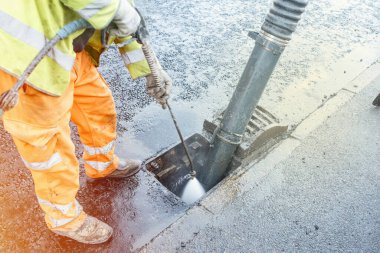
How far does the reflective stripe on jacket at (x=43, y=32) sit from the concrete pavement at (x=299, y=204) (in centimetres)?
135

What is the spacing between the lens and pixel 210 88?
4055mm

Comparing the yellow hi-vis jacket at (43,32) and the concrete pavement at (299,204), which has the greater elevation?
the yellow hi-vis jacket at (43,32)

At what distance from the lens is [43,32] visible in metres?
1.47

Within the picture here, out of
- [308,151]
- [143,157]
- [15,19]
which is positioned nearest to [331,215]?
[308,151]

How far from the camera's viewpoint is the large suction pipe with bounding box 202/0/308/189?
2213 mm

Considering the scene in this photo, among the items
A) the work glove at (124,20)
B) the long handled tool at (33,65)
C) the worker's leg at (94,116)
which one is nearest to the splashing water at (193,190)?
the worker's leg at (94,116)

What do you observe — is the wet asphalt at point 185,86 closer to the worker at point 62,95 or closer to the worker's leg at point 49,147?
the worker at point 62,95

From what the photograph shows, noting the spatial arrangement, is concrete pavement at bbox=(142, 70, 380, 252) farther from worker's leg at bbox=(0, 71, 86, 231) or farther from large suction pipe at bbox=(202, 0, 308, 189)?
worker's leg at bbox=(0, 71, 86, 231)

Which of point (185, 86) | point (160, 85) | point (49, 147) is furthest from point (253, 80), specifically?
point (185, 86)

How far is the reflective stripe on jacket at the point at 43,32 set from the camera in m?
1.39

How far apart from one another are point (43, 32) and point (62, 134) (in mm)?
627

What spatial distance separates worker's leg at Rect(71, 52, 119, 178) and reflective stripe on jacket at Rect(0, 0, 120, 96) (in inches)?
13.1

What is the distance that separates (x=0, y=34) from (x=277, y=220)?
7.32 ft

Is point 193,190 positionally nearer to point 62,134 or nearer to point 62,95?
point 62,134
